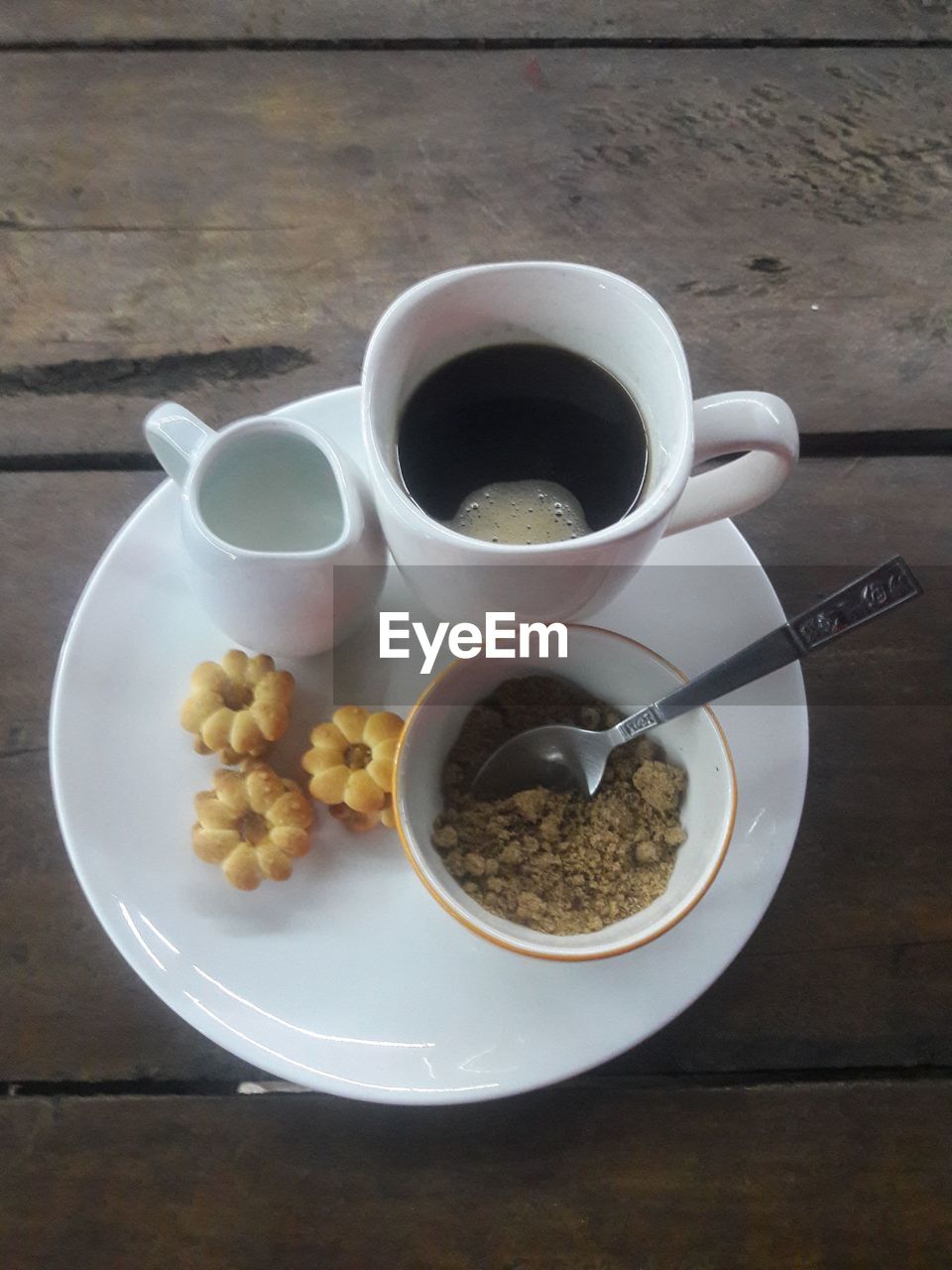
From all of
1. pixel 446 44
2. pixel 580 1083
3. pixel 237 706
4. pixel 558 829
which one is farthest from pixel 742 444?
pixel 446 44

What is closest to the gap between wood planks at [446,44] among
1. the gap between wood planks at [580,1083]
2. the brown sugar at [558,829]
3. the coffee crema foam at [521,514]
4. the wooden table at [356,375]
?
the wooden table at [356,375]

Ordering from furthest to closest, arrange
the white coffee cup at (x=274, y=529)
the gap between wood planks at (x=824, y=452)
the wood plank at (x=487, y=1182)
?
the gap between wood planks at (x=824, y=452)
the wood plank at (x=487, y=1182)
the white coffee cup at (x=274, y=529)

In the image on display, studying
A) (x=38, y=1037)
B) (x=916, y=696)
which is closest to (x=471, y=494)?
(x=916, y=696)

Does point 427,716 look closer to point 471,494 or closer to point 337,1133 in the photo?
point 471,494

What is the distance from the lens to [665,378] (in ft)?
1.93

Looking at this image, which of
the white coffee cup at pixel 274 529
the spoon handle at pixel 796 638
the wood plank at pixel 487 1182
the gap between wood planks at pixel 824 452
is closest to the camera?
the spoon handle at pixel 796 638

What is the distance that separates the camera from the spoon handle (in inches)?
19.6

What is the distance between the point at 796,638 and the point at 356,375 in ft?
1.57

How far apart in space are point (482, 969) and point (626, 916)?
0.37 feet

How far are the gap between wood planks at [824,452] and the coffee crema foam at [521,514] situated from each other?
30 cm

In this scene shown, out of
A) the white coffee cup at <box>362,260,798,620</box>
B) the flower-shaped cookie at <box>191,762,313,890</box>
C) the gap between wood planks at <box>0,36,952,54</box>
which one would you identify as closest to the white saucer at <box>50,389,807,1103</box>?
the flower-shaped cookie at <box>191,762,313,890</box>

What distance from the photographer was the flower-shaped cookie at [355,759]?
0.65 metres

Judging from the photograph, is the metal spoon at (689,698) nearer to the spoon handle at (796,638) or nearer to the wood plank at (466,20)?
the spoon handle at (796,638)

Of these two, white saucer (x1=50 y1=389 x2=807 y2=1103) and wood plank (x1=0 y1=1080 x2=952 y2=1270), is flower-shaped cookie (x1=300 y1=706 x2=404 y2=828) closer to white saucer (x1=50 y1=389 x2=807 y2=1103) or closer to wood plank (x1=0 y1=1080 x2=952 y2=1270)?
white saucer (x1=50 y1=389 x2=807 y2=1103)
